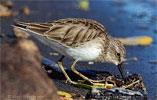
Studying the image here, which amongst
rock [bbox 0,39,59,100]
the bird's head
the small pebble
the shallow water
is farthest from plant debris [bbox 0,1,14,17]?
rock [bbox 0,39,59,100]

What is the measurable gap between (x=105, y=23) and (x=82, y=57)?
17.5 feet

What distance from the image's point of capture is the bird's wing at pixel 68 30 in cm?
609

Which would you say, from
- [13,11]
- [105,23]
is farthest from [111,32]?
[13,11]

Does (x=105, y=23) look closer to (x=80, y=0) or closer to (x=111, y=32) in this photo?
(x=111, y=32)

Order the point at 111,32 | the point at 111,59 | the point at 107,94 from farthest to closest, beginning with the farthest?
the point at 111,32 → the point at 111,59 → the point at 107,94

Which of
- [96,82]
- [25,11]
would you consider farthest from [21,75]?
[25,11]

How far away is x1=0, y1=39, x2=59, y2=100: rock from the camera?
396 centimetres

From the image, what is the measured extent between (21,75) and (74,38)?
2.29 metres

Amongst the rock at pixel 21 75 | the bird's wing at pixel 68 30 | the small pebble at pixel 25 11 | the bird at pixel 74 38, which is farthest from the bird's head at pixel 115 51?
the small pebble at pixel 25 11

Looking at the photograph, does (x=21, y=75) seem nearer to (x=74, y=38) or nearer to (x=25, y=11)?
(x=74, y=38)

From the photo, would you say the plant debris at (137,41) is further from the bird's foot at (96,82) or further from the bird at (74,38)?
the bird's foot at (96,82)

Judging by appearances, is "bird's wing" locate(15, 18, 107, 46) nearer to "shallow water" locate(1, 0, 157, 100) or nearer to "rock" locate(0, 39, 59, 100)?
"shallow water" locate(1, 0, 157, 100)

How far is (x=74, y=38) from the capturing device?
6.16 meters

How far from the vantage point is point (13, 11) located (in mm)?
11930
